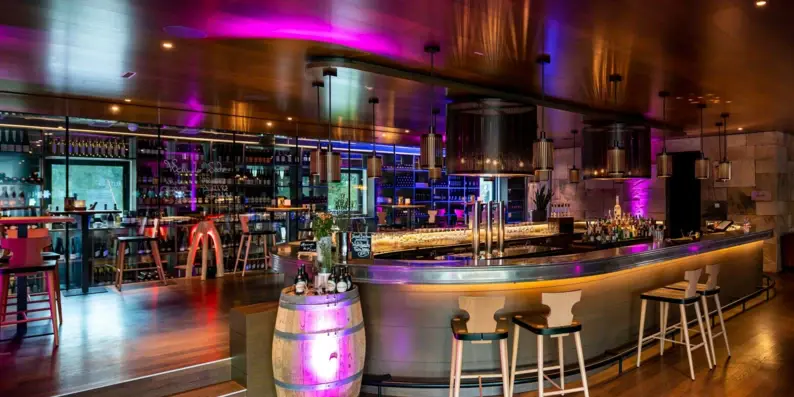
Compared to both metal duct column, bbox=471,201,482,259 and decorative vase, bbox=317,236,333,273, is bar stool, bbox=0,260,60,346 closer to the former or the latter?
decorative vase, bbox=317,236,333,273

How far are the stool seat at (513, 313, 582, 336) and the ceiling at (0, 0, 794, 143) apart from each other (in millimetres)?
2322

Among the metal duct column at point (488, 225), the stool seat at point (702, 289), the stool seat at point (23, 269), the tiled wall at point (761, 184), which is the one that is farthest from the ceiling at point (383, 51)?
the tiled wall at point (761, 184)

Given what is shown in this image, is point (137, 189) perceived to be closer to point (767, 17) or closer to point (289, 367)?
point (289, 367)

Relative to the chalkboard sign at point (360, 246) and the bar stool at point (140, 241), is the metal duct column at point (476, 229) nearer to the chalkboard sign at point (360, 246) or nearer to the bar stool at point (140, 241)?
the chalkboard sign at point (360, 246)

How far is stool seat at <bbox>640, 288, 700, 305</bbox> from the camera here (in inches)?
192

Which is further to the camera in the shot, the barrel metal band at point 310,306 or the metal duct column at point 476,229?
the metal duct column at point 476,229

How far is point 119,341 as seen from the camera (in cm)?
488

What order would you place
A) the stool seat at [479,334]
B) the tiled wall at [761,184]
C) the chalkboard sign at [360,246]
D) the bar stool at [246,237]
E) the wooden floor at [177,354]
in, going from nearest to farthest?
the stool seat at [479,334] → the wooden floor at [177,354] → the chalkboard sign at [360,246] → the bar stool at [246,237] → the tiled wall at [761,184]

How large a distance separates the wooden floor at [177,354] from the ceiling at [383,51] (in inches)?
107

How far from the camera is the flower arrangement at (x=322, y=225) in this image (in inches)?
163

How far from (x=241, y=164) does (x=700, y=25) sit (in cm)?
857

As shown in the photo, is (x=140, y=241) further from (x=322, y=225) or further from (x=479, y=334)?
(x=479, y=334)

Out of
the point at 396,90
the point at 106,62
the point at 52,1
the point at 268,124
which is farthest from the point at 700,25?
the point at 268,124

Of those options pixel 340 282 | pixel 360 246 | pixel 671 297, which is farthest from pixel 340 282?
pixel 671 297
